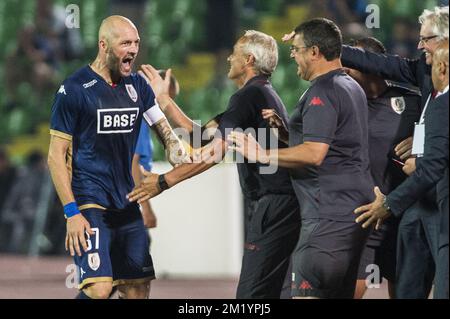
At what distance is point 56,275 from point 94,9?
5313 mm

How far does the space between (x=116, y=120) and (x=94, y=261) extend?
83 cm

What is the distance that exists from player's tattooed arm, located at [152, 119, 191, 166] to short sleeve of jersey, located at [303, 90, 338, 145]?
4.01 ft

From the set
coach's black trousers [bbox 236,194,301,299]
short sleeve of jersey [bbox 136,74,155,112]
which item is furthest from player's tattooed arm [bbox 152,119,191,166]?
coach's black trousers [bbox 236,194,301,299]

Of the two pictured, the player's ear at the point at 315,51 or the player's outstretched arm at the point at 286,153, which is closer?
the player's outstretched arm at the point at 286,153

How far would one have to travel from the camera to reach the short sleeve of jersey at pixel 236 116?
632 cm

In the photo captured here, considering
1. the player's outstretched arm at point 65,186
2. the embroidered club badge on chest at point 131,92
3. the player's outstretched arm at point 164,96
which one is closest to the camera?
the player's outstretched arm at point 65,186

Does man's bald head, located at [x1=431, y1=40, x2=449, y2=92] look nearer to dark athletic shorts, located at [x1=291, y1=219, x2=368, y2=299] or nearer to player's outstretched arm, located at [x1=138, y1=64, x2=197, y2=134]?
dark athletic shorts, located at [x1=291, y1=219, x2=368, y2=299]

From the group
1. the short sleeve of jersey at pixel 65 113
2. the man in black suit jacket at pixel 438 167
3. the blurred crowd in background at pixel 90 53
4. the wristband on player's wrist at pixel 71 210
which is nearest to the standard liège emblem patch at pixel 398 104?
the man in black suit jacket at pixel 438 167

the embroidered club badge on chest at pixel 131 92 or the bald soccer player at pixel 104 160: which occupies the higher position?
the embroidered club badge on chest at pixel 131 92

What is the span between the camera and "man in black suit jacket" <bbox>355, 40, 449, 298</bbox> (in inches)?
208

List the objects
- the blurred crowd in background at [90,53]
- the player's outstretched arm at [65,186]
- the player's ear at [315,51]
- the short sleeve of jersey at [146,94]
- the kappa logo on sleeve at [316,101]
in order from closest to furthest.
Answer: the kappa logo on sleeve at [316,101] → the player's ear at [315,51] → the player's outstretched arm at [65,186] → the short sleeve of jersey at [146,94] → the blurred crowd in background at [90,53]

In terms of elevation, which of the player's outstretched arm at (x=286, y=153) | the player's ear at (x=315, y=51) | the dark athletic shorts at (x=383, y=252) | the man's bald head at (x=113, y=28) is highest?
the man's bald head at (x=113, y=28)

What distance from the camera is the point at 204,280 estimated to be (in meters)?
11.8

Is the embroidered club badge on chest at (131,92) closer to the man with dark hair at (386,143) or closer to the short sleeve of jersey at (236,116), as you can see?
the short sleeve of jersey at (236,116)
